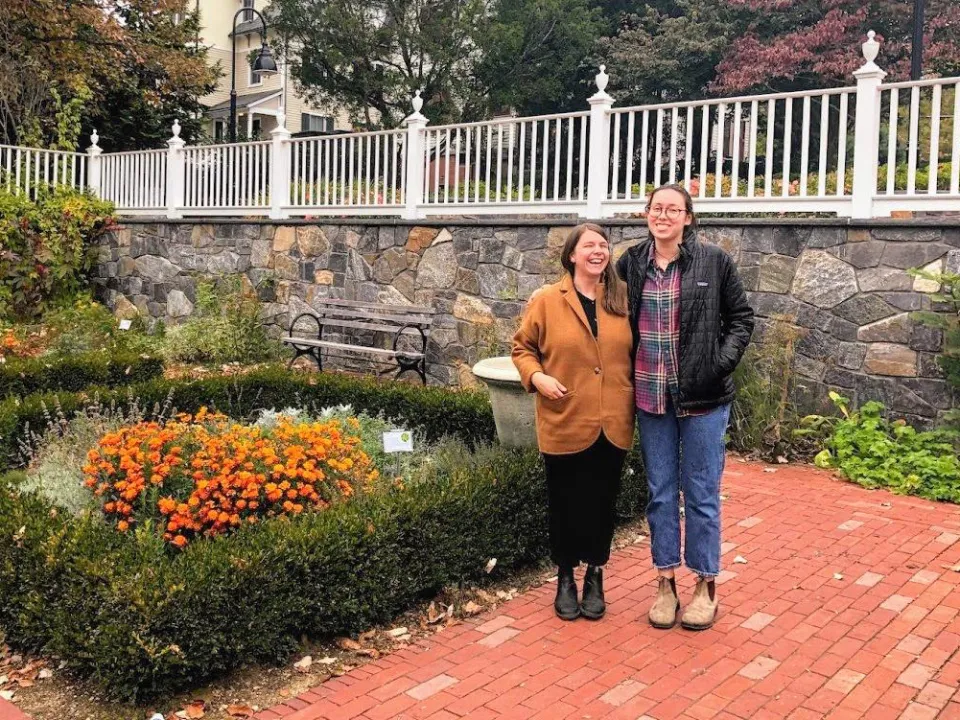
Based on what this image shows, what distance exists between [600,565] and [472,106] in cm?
1683

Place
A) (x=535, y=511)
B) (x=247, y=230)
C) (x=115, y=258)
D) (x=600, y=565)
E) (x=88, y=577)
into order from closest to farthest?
(x=88, y=577) → (x=600, y=565) → (x=535, y=511) → (x=247, y=230) → (x=115, y=258)

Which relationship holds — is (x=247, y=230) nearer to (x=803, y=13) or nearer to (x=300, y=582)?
(x=300, y=582)

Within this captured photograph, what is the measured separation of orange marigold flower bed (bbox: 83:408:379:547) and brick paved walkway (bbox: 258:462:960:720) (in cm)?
96

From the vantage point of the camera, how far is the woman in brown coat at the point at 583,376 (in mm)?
3699

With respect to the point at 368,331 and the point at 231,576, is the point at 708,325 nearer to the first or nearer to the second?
the point at 231,576

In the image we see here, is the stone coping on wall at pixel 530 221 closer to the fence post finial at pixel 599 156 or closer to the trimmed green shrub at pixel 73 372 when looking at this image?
the fence post finial at pixel 599 156

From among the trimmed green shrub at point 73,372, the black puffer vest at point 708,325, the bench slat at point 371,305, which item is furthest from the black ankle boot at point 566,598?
the bench slat at point 371,305

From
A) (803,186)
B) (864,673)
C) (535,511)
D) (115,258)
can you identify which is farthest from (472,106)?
(864,673)

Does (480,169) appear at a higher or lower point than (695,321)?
higher

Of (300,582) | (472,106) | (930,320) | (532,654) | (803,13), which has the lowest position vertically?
(532,654)

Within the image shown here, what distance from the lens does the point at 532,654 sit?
360cm

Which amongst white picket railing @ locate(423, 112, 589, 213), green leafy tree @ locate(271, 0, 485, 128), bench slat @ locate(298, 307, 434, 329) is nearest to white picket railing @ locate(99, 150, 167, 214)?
bench slat @ locate(298, 307, 434, 329)

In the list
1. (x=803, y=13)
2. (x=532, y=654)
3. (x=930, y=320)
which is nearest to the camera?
(x=532, y=654)

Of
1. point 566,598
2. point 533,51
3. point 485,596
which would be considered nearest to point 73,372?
point 485,596
